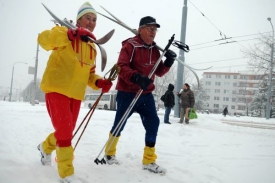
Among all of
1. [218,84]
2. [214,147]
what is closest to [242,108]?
[218,84]

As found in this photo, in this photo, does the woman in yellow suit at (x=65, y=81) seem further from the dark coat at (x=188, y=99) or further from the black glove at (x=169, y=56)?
the dark coat at (x=188, y=99)

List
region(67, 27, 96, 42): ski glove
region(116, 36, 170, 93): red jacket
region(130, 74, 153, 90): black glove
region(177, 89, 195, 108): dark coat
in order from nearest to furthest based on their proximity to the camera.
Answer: region(67, 27, 96, 42): ski glove
region(130, 74, 153, 90): black glove
region(116, 36, 170, 93): red jacket
region(177, 89, 195, 108): dark coat

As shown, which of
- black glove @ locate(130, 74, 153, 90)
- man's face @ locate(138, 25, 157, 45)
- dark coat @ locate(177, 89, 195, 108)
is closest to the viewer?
black glove @ locate(130, 74, 153, 90)

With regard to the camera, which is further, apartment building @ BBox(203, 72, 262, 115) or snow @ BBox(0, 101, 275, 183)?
apartment building @ BBox(203, 72, 262, 115)

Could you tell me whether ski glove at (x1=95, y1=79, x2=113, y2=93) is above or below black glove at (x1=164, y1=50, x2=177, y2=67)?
below

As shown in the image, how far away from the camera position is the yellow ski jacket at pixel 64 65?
235 centimetres

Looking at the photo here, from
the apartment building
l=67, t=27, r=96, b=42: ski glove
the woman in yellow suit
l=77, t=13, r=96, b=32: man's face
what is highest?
the apartment building

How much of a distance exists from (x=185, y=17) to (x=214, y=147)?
31.5 feet

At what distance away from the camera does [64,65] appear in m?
2.45

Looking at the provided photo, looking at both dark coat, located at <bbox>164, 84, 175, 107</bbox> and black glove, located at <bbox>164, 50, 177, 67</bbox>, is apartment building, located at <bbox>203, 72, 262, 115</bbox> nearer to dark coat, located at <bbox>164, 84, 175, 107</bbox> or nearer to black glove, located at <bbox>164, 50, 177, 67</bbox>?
dark coat, located at <bbox>164, 84, 175, 107</bbox>

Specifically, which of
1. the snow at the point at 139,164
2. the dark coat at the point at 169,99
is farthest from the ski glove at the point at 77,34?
the dark coat at the point at 169,99

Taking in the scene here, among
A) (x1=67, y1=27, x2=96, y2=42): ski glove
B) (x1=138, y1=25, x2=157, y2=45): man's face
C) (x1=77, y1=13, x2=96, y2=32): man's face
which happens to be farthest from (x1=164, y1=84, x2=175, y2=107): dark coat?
(x1=67, y1=27, x2=96, y2=42): ski glove

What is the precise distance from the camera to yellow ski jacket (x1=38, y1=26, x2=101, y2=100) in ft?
7.72

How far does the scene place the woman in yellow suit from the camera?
2.32 meters
